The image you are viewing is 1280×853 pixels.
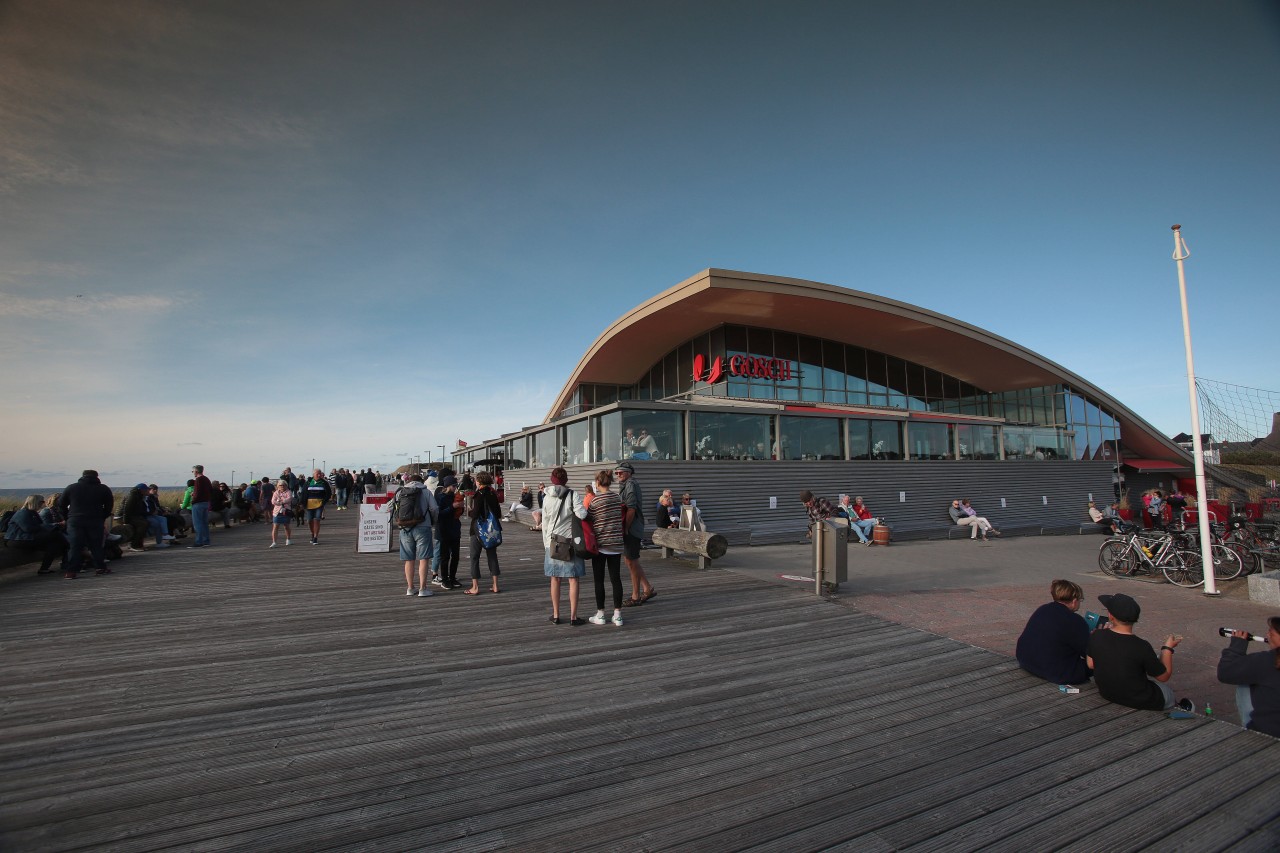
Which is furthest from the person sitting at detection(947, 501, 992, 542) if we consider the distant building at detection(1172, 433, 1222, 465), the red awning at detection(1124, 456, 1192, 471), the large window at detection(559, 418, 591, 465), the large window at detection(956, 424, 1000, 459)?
the red awning at detection(1124, 456, 1192, 471)

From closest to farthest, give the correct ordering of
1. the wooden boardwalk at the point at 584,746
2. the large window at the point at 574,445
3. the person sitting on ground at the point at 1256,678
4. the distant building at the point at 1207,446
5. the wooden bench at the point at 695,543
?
the wooden boardwalk at the point at 584,746, the person sitting on ground at the point at 1256,678, the wooden bench at the point at 695,543, the distant building at the point at 1207,446, the large window at the point at 574,445

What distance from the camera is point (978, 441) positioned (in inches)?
772

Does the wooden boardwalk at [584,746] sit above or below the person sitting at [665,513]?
below

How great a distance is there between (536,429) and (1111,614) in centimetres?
1683

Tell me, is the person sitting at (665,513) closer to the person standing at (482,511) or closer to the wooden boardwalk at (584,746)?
the person standing at (482,511)

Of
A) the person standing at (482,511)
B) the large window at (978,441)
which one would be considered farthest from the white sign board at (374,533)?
the large window at (978,441)

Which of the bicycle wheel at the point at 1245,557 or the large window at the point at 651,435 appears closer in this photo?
the bicycle wheel at the point at 1245,557

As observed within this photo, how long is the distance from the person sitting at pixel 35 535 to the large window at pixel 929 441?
20504 mm

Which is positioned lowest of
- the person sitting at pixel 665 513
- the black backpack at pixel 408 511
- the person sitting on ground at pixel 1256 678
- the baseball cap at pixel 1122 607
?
the person sitting on ground at pixel 1256 678

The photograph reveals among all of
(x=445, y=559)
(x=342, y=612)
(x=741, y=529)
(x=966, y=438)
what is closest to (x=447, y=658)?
(x=342, y=612)

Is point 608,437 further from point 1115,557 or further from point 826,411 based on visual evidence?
point 1115,557

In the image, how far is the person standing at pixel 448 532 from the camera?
8.21 meters

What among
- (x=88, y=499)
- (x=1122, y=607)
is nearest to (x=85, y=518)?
(x=88, y=499)

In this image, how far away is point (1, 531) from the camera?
1005 cm
